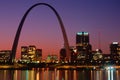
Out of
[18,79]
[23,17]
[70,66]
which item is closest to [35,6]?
[23,17]

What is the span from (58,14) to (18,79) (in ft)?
97.6

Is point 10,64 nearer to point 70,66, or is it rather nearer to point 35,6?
point 70,66

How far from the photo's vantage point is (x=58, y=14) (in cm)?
12050

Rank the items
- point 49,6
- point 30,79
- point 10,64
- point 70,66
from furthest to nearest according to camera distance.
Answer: point 70,66
point 10,64
point 49,6
point 30,79

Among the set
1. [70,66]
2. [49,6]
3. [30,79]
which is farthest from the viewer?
[70,66]

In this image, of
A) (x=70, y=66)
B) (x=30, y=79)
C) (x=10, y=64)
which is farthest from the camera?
(x=70, y=66)

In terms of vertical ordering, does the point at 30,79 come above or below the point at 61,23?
below

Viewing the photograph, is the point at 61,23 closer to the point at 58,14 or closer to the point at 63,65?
→ the point at 58,14

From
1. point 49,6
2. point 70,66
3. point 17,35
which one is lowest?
point 70,66

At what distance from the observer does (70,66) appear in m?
175

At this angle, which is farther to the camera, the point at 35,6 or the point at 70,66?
the point at 70,66

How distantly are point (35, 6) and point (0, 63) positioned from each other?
60.3 meters

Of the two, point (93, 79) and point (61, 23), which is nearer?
point (93, 79)

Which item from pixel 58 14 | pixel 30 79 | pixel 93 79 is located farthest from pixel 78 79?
pixel 58 14
